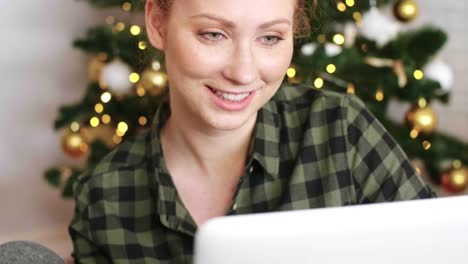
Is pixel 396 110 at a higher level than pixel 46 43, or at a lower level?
lower

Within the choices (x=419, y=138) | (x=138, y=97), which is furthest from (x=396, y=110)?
(x=138, y=97)

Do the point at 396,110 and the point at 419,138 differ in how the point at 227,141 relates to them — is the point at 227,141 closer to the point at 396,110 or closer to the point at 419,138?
the point at 419,138

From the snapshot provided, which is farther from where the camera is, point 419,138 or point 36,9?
point 36,9

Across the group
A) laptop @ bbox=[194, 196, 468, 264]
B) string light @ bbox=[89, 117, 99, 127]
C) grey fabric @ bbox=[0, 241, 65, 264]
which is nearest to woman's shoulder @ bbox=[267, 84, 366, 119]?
grey fabric @ bbox=[0, 241, 65, 264]

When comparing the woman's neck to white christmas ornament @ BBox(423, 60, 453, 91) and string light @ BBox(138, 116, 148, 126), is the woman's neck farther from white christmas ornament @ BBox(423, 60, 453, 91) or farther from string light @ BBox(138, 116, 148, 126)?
white christmas ornament @ BBox(423, 60, 453, 91)

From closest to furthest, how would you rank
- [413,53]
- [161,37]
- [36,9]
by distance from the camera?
[161,37], [413,53], [36,9]

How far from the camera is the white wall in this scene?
263 cm

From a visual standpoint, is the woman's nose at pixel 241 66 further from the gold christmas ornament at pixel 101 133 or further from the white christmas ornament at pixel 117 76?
the gold christmas ornament at pixel 101 133

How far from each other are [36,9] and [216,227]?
2.24m

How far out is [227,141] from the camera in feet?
3.98

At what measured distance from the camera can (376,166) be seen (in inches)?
47.5

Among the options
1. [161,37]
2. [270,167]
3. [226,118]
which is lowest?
[270,167]

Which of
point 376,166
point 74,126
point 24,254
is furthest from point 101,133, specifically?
point 24,254

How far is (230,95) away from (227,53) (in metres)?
0.06
